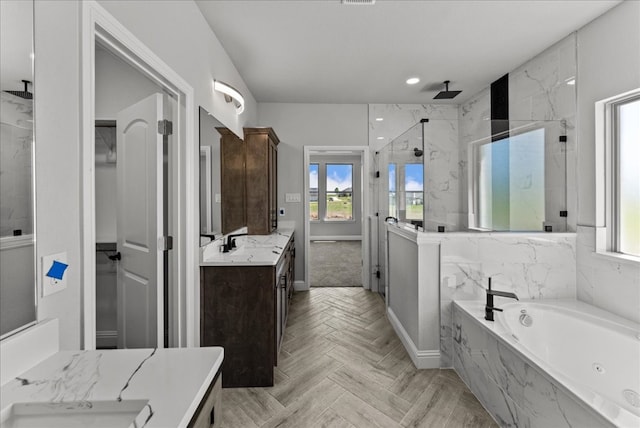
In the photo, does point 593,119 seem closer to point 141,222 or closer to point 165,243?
point 165,243

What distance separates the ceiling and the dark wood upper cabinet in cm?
81

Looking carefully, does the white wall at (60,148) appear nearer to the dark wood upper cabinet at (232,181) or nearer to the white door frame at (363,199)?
the dark wood upper cabinet at (232,181)

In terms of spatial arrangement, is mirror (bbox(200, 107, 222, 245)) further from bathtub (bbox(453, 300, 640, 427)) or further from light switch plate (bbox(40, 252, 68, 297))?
bathtub (bbox(453, 300, 640, 427))

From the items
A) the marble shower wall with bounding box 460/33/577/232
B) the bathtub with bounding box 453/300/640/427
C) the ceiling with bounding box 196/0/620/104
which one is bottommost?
the bathtub with bounding box 453/300/640/427

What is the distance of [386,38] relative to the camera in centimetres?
258

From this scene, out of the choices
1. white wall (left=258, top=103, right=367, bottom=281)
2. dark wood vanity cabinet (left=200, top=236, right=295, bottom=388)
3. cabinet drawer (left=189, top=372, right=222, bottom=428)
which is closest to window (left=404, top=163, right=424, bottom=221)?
dark wood vanity cabinet (left=200, top=236, right=295, bottom=388)

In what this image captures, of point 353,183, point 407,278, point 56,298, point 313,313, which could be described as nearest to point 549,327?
point 407,278

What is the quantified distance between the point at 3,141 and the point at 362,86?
346cm

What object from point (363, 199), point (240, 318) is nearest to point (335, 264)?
point (363, 199)

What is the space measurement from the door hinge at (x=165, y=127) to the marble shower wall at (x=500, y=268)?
2.10 metres

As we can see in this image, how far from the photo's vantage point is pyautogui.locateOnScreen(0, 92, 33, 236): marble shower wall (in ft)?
2.67

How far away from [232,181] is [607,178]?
309cm

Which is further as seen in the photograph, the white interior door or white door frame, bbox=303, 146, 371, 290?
white door frame, bbox=303, 146, 371, 290

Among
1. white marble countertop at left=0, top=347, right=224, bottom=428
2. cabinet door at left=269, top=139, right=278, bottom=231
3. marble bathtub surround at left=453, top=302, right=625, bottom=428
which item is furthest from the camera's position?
cabinet door at left=269, top=139, right=278, bottom=231
